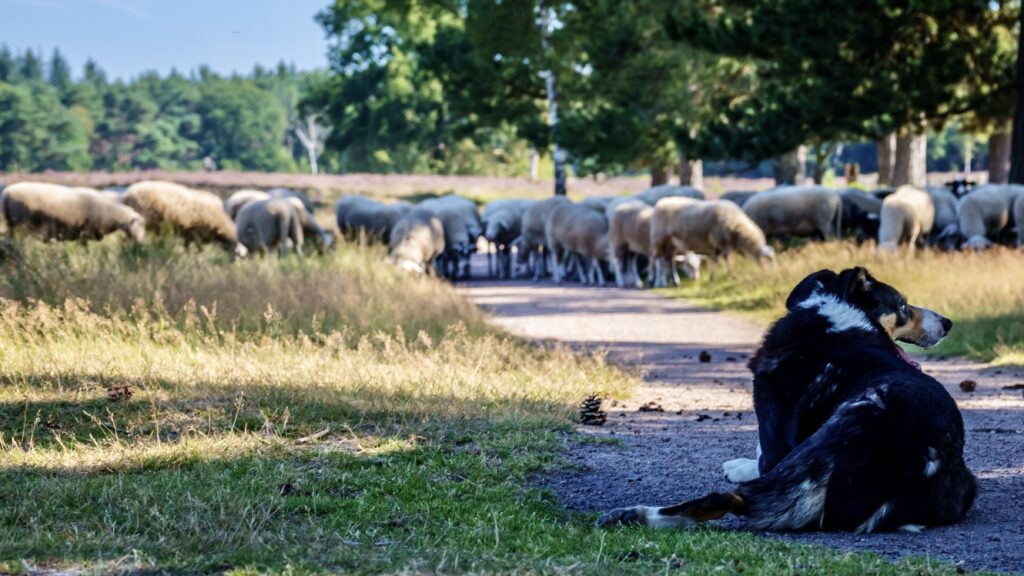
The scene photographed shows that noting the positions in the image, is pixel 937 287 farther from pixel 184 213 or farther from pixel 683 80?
pixel 683 80

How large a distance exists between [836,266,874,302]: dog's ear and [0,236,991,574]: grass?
1.75 m

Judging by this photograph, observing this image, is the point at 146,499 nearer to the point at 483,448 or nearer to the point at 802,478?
the point at 483,448

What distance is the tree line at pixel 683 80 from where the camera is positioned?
25.7 metres

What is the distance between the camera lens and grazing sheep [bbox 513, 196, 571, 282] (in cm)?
3228

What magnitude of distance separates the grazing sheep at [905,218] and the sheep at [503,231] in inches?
450

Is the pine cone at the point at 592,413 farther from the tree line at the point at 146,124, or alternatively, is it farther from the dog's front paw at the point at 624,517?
the tree line at the point at 146,124

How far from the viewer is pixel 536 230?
106 ft

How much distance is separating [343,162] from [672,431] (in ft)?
320

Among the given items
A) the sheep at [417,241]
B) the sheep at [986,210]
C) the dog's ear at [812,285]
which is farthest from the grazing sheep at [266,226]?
the dog's ear at [812,285]

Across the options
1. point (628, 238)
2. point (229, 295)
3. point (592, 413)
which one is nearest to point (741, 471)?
point (592, 413)

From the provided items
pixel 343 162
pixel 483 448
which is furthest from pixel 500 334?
pixel 343 162

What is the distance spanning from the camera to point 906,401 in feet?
18.7

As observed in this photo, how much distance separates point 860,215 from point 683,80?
17.8 metres

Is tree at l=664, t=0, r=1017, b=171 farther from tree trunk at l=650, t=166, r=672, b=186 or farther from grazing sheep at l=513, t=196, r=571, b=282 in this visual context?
tree trunk at l=650, t=166, r=672, b=186
